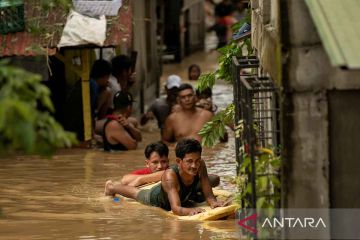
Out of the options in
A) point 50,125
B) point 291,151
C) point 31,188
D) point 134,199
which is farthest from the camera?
point 31,188

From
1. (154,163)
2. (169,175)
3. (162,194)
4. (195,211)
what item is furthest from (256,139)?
(154,163)

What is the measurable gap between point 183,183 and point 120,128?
4.71 meters

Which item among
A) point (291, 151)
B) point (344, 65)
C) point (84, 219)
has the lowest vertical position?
point (84, 219)

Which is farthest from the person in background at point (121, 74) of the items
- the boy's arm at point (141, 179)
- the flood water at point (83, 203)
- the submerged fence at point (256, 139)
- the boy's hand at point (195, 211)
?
the submerged fence at point (256, 139)

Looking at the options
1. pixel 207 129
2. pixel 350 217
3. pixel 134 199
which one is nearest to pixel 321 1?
pixel 350 217

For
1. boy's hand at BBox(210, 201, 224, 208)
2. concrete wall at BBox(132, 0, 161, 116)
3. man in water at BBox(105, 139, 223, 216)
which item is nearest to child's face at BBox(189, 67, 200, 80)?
concrete wall at BBox(132, 0, 161, 116)

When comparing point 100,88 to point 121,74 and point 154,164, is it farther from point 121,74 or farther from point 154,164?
point 154,164

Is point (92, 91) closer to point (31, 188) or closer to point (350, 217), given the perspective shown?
point (31, 188)

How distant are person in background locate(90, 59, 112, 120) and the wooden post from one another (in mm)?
663

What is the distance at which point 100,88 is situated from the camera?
1650cm

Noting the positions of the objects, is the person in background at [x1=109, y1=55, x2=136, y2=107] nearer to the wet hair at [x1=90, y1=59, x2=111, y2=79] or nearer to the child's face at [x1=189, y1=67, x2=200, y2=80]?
the wet hair at [x1=90, y1=59, x2=111, y2=79]

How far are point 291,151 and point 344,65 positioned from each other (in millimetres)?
1080

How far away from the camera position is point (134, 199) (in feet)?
37.3

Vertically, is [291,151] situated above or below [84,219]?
above
